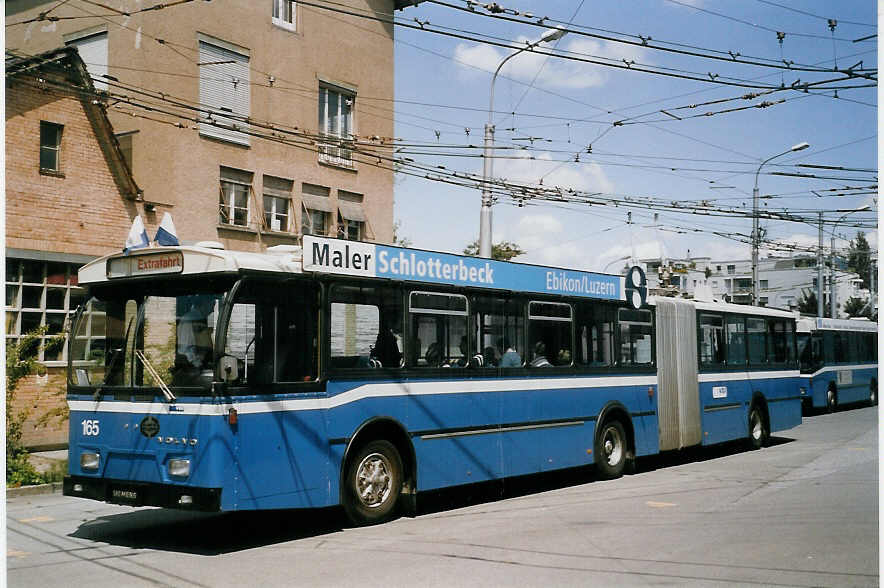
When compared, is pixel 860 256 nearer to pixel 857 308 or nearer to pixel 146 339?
pixel 857 308

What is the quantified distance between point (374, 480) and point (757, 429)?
11128 mm

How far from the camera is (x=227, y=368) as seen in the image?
341 inches

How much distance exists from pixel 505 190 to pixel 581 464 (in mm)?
7359

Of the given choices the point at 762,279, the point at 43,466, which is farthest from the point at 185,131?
the point at 762,279

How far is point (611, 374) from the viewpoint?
47.9 feet

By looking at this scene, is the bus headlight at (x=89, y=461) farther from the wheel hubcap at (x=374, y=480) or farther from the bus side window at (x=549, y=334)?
the bus side window at (x=549, y=334)

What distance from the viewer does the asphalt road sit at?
7.76 metres

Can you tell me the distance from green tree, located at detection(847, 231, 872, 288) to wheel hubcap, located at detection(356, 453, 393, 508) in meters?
26.8

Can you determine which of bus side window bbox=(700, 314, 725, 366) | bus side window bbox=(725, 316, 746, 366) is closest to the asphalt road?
bus side window bbox=(700, 314, 725, 366)

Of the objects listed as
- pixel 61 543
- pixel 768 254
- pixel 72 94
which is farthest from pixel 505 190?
pixel 768 254

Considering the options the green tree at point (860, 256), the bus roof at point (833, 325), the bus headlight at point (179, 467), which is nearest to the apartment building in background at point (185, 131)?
the bus headlight at point (179, 467)

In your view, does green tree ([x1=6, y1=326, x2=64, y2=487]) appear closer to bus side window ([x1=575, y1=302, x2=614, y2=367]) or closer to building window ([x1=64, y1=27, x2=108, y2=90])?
bus side window ([x1=575, y1=302, x2=614, y2=367])

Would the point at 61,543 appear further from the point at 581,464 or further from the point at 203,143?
the point at 203,143

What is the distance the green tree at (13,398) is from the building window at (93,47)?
1215 centimetres
